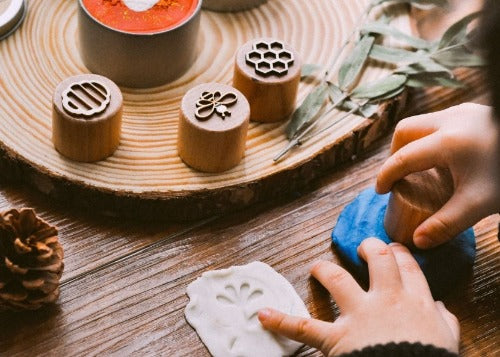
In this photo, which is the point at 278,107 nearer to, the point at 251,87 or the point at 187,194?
the point at 251,87

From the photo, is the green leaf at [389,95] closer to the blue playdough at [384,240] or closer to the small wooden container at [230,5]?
the blue playdough at [384,240]

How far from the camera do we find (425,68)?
38.2 inches

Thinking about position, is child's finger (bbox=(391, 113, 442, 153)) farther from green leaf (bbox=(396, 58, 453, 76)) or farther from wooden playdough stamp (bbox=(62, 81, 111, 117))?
wooden playdough stamp (bbox=(62, 81, 111, 117))

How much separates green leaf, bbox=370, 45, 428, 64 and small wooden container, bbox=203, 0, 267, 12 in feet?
0.55

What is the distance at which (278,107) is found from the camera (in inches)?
36.6

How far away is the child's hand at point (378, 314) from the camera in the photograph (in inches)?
29.7

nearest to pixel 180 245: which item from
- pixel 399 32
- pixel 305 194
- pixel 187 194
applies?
pixel 187 194

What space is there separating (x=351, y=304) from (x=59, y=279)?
0.96 feet

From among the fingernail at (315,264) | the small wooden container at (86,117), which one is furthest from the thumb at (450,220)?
the small wooden container at (86,117)

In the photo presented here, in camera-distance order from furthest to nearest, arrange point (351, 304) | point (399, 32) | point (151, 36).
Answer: point (399, 32) → point (151, 36) → point (351, 304)

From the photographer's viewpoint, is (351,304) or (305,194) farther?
(305,194)

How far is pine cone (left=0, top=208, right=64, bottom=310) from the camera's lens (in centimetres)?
76

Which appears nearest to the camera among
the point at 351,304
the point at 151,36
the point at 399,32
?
the point at 351,304

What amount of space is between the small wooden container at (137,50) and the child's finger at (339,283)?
30 centimetres
